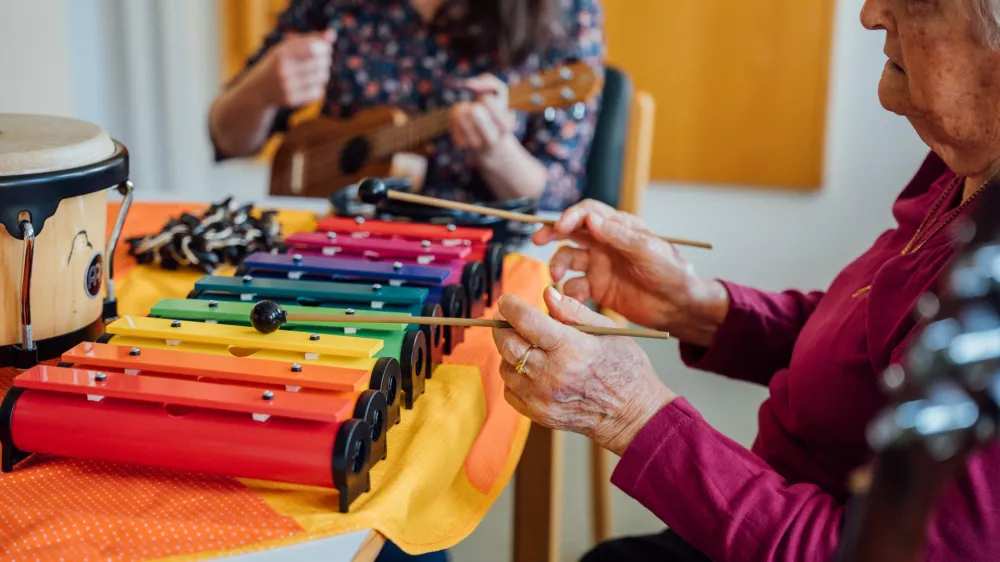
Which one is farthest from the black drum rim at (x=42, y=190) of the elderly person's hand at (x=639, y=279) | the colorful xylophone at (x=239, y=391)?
the elderly person's hand at (x=639, y=279)

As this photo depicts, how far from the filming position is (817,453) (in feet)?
3.61

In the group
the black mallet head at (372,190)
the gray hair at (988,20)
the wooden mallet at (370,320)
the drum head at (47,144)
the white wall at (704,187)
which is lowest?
the white wall at (704,187)

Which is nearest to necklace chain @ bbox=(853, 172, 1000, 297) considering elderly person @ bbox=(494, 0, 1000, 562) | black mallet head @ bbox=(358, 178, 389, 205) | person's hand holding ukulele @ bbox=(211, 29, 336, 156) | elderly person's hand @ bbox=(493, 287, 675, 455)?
elderly person @ bbox=(494, 0, 1000, 562)

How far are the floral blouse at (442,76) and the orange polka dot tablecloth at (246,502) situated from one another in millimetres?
1218

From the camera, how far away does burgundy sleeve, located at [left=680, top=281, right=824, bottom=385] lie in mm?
1354

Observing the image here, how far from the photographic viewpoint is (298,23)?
2.39 meters

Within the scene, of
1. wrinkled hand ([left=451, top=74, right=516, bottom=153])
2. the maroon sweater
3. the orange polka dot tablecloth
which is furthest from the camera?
wrinkled hand ([left=451, top=74, right=516, bottom=153])

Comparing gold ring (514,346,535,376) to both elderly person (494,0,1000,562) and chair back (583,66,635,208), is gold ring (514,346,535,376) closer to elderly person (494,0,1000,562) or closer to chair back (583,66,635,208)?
elderly person (494,0,1000,562)

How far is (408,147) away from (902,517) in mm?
1858

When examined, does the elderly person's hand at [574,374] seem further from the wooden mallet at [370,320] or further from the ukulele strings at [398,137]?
the ukulele strings at [398,137]

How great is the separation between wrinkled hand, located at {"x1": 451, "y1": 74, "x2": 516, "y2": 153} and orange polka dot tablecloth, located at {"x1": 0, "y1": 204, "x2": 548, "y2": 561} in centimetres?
105

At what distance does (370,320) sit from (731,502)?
39 centimetres

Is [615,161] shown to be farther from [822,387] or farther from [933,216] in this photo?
[822,387]

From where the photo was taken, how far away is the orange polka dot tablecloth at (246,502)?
727mm
